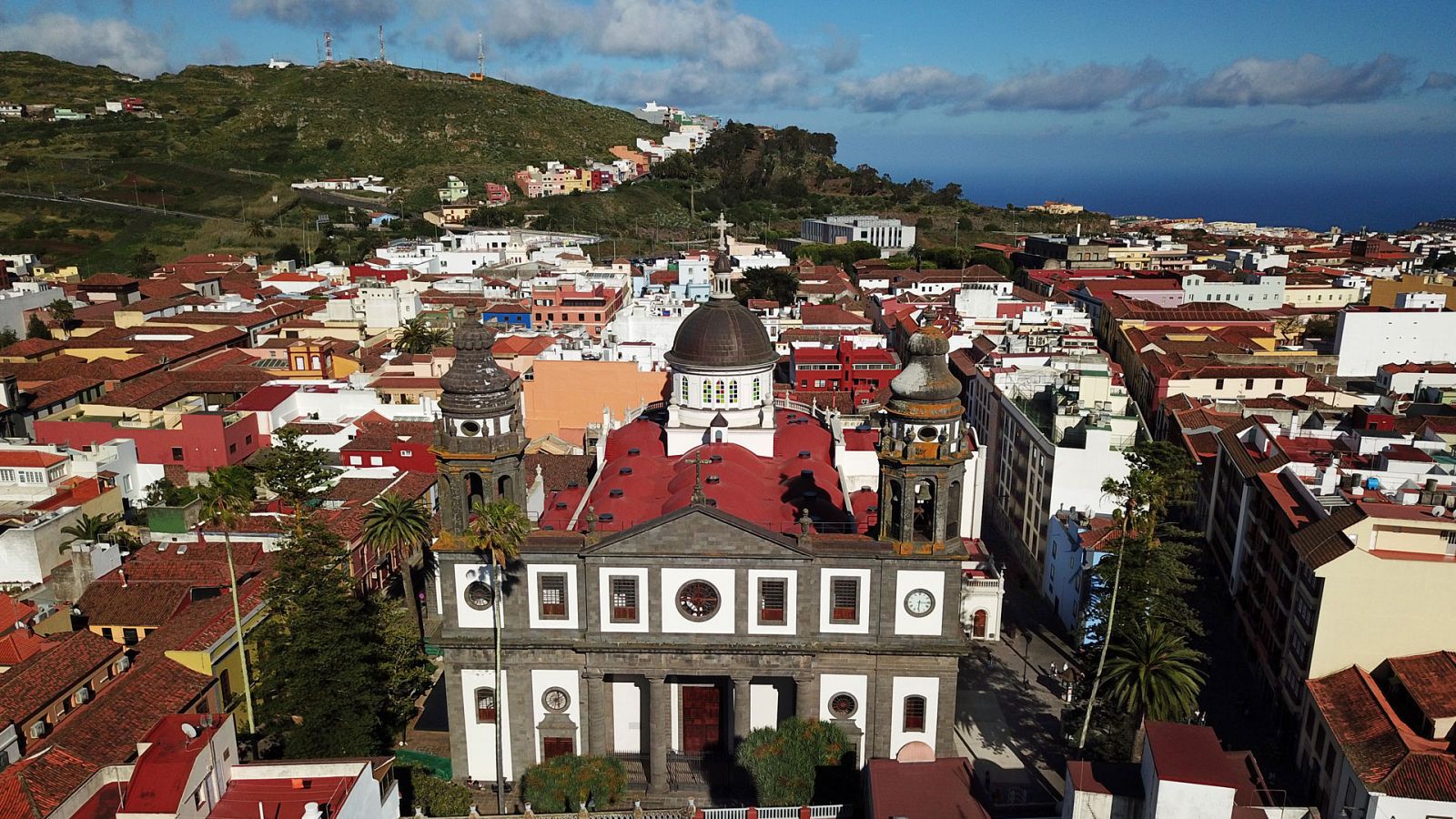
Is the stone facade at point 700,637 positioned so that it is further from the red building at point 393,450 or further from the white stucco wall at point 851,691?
the red building at point 393,450

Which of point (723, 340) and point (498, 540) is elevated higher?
point (723, 340)

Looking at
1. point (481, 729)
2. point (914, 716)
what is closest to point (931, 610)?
point (914, 716)

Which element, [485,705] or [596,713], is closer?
[596,713]

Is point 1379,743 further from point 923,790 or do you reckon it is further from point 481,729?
point 481,729

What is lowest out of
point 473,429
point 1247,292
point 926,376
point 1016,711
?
point 1016,711

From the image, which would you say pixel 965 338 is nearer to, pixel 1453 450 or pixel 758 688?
pixel 1453 450

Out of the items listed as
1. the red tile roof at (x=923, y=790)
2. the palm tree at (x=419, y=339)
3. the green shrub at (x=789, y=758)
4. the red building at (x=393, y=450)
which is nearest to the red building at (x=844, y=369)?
the red building at (x=393, y=450)

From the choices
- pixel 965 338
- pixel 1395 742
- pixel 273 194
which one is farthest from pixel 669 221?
pixel 1395 742
